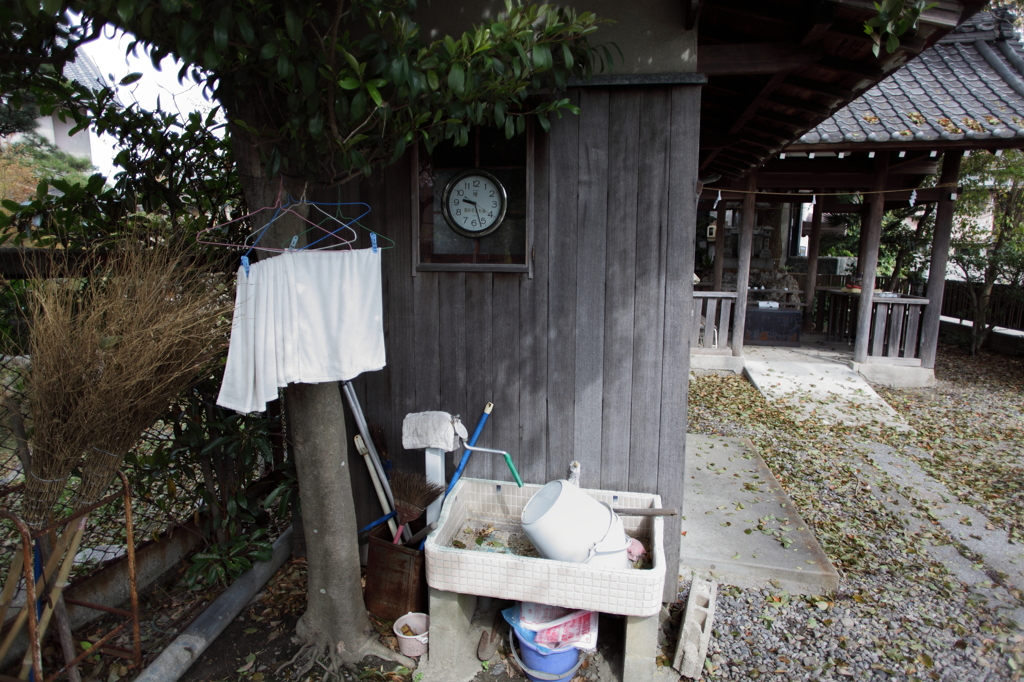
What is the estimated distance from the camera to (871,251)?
27.9 feet

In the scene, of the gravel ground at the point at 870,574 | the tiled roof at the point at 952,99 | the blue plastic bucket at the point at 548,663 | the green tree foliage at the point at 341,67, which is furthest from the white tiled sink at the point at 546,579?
the tiled roof at the point at 952,99

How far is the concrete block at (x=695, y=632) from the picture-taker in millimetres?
2891

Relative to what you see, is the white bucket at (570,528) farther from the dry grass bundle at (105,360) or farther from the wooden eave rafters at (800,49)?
the wooden eave rafters at (800,49)

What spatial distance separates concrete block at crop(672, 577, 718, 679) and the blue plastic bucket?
544 millimetres

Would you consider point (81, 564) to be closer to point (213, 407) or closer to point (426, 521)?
point (213, 407)

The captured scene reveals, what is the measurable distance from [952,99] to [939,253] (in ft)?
7.07

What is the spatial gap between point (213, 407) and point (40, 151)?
13221mm

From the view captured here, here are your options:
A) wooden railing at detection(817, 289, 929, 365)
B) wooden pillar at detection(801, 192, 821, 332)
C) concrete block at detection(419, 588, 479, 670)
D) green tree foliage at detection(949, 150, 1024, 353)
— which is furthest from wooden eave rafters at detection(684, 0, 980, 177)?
wooden pillar at detection(801, 192, 821, 332)

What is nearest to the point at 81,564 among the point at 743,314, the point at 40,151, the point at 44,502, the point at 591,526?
the point at 44,502

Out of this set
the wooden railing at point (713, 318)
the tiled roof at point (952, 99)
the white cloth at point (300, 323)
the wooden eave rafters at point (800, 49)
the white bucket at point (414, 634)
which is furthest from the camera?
the wooden railing at point (713, 318)

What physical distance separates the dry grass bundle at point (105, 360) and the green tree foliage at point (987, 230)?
1199cm

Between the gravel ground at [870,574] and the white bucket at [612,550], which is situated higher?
the white bucket at [612,550]

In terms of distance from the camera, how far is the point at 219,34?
190 cm

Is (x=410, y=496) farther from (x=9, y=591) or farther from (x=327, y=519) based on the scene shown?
(x=9, y=591)
